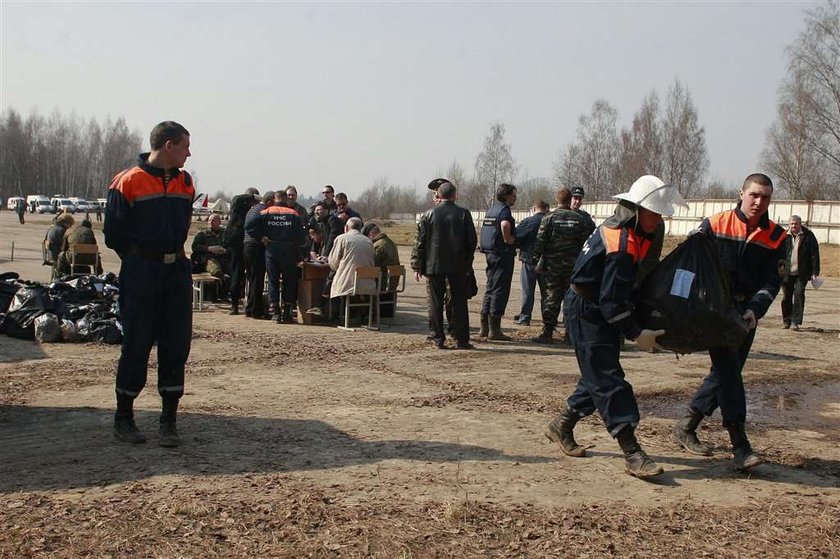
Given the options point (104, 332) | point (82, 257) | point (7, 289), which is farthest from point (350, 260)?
point (82, 257)

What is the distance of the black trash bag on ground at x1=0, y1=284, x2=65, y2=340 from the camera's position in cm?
1034

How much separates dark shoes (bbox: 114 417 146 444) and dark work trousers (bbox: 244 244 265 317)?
23.2ft

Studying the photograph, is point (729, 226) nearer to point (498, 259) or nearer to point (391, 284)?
point (498, 259)

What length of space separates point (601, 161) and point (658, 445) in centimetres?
6612

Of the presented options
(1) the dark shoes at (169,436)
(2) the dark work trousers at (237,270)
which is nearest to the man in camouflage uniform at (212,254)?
(2) the dark work trousers at (237,270)

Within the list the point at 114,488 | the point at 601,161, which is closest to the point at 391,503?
the point at 114,488

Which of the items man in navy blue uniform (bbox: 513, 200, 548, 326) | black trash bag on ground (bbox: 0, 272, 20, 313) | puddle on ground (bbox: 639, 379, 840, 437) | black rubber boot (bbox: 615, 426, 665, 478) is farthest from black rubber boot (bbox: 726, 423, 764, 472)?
black trash bag on ground (bbox: 0, 272, 20, 313)

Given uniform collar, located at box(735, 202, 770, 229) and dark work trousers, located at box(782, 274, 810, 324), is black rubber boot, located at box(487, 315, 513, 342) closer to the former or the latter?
dark work trousers, located at box(782, 274, 810, 324)

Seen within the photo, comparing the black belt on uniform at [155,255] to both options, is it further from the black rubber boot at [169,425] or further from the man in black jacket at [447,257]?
the man in black jacket at [447,257]

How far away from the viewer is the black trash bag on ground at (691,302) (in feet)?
17.3

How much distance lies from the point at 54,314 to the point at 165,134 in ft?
17.9

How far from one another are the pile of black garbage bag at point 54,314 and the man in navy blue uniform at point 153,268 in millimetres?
4546

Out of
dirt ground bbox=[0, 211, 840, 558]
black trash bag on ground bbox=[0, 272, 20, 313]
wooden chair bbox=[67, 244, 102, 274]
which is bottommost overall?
dirt ground bbox=[0, 211, 840, 558]

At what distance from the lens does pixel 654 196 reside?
5293 mm
